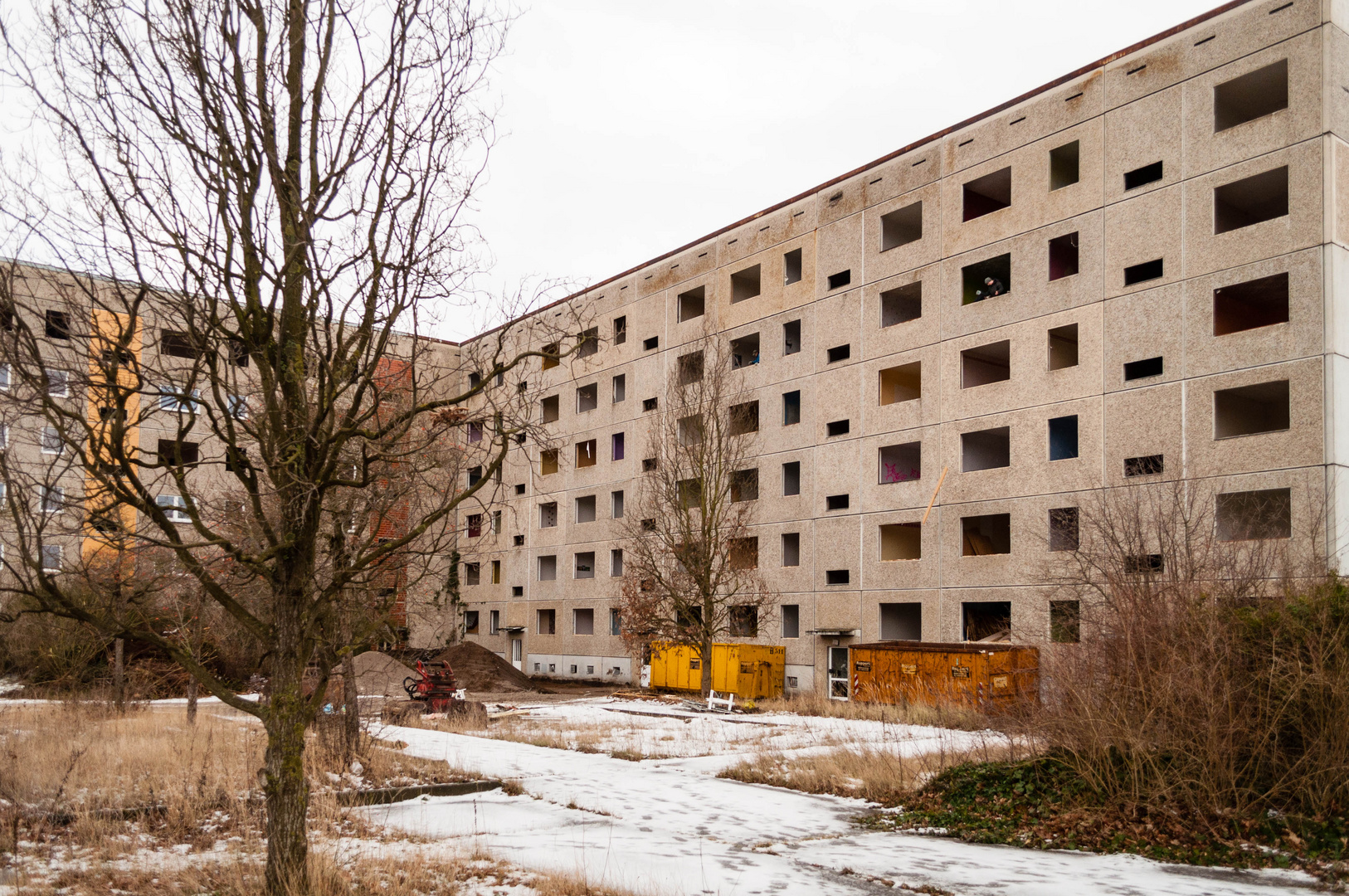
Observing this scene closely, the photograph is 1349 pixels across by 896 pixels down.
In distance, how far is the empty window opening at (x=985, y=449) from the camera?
111 feet

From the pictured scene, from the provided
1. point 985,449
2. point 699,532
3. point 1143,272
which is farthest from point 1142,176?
point 699,532

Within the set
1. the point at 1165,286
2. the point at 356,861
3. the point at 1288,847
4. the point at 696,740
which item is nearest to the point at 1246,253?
the point at 1165,286

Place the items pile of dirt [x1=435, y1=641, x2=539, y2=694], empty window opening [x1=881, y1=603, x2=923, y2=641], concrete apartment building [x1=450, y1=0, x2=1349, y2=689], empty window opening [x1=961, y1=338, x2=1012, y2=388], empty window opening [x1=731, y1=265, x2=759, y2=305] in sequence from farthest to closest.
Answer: pile of dirt [x1=435, y1=641, x2=539, y2=694] → empty window opening [x1=731, y1=265, x2=759, y2=305] → empty window opening [x1=881, y1=603, x2=923, y2=641] → empty window opening [x1=961, y1=338, x2=1012, y2=388] → concrete apartment building [x1=450, y1=0, x2=1349, y2=689]

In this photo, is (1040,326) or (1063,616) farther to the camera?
(1040,326)

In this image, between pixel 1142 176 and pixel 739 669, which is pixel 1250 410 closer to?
pixel 1142 176

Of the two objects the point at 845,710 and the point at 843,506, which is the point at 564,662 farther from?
the point at 845,710

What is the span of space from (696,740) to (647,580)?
15874 mm

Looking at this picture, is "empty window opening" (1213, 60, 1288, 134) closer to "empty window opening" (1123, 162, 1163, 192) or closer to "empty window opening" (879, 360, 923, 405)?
"empty window opening" (1123, 162, 1163, 192)

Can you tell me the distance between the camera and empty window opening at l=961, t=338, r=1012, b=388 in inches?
1355

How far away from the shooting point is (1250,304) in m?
30.2

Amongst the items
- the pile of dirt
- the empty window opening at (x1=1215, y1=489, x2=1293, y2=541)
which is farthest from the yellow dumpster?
the empty window opening at (x1=1215, y1=489, x2=1293, y2=541)

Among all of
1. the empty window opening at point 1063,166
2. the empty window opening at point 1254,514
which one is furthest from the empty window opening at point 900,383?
the empty window opening at point 1254,514

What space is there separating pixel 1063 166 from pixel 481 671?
30109 millimetres

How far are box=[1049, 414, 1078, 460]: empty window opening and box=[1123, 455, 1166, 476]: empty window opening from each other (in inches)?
103
